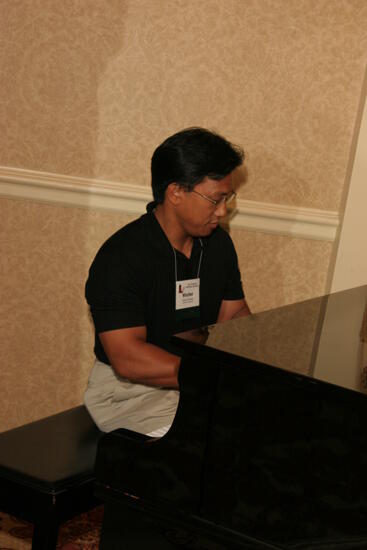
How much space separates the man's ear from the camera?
2.43 meters

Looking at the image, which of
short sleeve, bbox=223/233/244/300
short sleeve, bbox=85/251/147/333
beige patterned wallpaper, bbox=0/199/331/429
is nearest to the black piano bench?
short sleeve, bbox=85/251/147/333

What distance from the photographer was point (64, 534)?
111 inches

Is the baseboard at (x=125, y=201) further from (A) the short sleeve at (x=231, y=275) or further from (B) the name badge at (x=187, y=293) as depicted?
(B) the name badge at (x=187, y=293)

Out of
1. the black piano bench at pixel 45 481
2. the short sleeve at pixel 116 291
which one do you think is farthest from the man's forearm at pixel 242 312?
the black piano bench at pixel 45 481

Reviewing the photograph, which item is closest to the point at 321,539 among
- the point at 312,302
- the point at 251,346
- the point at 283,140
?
the point at 251,346

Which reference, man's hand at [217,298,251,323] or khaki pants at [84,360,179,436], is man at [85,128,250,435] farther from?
man's hand at [217,298,251,323]

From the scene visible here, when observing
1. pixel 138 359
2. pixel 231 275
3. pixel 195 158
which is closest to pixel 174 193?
pixel 195 158

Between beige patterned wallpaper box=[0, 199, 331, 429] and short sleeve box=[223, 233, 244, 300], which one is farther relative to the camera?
beige patterned wallpaper box=[0, 199, 331, 429]

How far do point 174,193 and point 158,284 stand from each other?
27cm

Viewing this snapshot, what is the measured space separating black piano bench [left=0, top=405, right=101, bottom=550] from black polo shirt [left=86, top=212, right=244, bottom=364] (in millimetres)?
327

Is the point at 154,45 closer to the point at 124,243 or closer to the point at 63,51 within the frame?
the point at 63,51

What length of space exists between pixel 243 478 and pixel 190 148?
1.18 metres

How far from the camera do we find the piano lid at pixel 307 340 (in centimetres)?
145

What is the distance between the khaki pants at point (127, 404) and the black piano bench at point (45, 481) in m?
0.13
